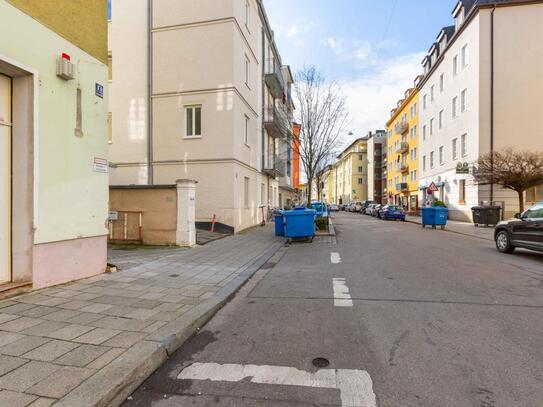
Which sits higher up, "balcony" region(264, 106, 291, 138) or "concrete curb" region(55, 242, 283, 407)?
"balcony" region(264, 106, 291, 138)

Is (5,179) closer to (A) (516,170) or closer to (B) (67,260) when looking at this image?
(B) (67,260)

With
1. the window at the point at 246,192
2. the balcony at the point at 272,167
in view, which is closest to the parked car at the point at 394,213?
the balcony at the point at 272,167

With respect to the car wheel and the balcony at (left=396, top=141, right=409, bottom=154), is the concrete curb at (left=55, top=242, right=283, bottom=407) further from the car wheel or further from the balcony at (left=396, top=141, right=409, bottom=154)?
the balcony at (left=396, top=141, right=409, bottom=154)

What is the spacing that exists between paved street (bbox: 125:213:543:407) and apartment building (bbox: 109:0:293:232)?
9.90 meters

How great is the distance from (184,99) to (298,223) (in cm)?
878

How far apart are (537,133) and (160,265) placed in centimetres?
2692

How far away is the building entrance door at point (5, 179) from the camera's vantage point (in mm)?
4832

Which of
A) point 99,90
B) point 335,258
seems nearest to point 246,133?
point 335,258

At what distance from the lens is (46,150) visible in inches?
204

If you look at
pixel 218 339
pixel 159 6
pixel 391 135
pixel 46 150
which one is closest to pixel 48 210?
pixel 46 150

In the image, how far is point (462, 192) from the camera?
25453mm

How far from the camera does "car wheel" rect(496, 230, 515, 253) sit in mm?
9927

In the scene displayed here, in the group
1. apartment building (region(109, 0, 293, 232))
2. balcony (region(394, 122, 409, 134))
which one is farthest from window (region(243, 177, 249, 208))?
balcony (region(394, 122, 409, 134))

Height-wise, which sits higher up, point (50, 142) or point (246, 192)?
point (50, 142)
